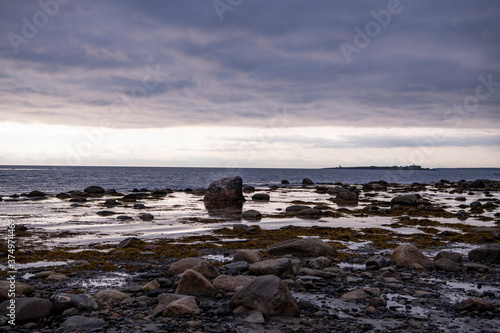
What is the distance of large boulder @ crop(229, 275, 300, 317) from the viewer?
6.90 metres

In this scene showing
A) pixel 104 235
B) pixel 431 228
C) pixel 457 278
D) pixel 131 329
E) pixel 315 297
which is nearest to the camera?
pixel 131 329

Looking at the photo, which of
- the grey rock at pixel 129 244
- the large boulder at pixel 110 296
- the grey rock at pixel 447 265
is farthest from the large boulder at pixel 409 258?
the grey rock at pixel 129 244

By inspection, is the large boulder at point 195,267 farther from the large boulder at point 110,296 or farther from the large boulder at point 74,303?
the large boulder at point 74,303

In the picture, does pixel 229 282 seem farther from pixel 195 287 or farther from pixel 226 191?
pixel 226 191

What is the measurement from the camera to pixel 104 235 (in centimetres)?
1739

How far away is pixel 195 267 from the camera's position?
31.9 feet

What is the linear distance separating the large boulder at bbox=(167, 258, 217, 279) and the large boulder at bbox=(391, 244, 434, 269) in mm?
5398

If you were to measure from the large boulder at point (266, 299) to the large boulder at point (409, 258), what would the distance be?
5337 mm

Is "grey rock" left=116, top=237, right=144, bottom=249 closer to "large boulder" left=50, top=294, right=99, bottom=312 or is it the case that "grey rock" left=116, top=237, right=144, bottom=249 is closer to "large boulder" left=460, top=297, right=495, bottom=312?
"large boulder" left=50, top=294, right=99, bottom=312

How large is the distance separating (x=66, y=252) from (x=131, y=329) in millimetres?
8150

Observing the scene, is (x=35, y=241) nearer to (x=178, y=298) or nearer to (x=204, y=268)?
(x=204, y=268)

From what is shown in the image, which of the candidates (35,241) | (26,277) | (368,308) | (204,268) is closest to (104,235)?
(35,241)

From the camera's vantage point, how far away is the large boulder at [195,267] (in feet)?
31.7

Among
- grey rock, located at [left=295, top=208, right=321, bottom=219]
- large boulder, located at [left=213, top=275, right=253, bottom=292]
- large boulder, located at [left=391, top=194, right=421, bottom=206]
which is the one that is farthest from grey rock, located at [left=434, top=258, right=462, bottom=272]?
large boulder, located at [left=391, top=194, right=421, bottom=206]
